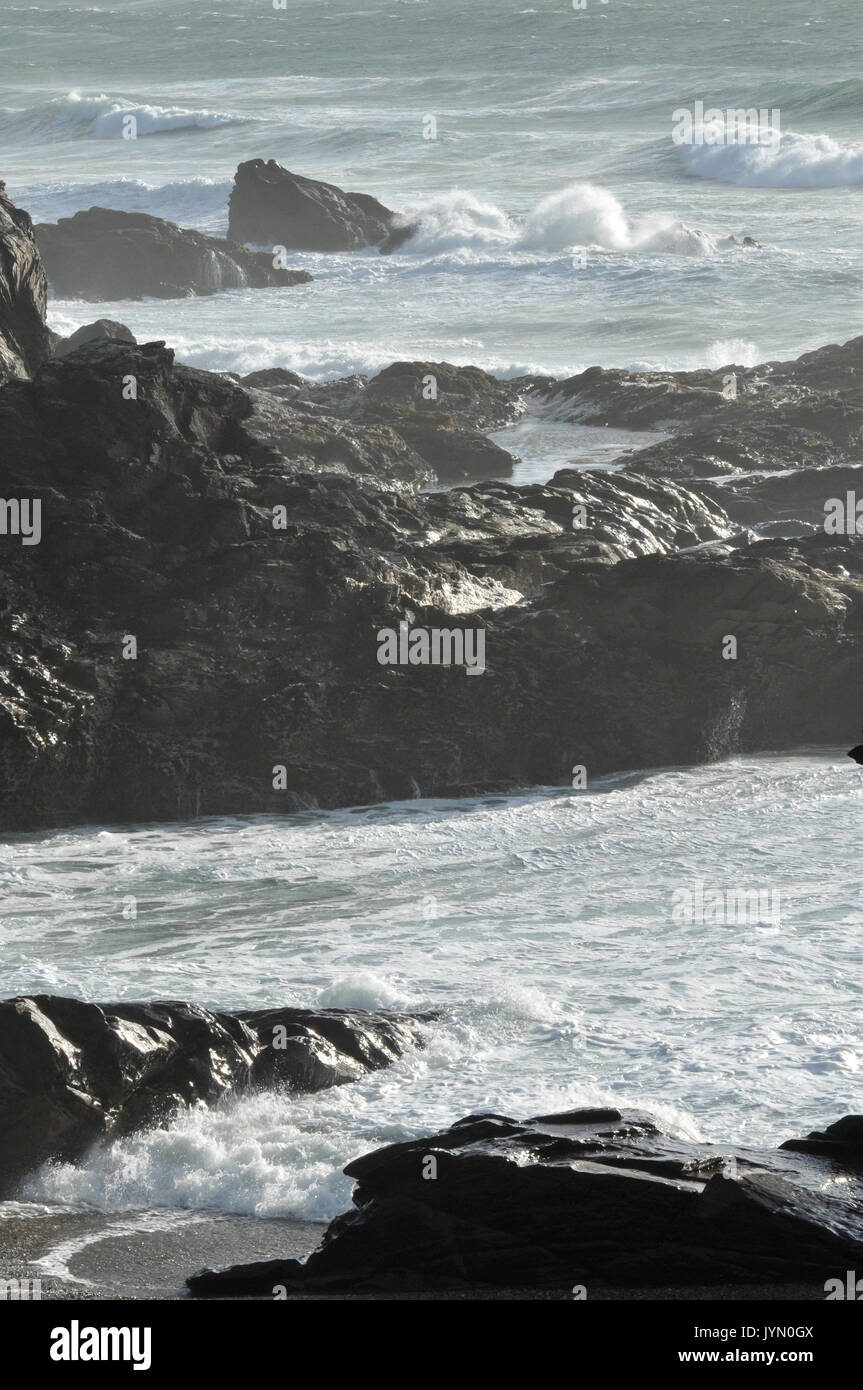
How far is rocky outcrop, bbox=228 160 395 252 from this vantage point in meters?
52.0

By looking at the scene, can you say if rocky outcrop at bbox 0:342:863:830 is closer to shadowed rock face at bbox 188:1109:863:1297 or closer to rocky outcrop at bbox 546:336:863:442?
shadowed rock face at bbox 188:1109:863:1297

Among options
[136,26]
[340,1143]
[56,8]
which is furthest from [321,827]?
[56,8]

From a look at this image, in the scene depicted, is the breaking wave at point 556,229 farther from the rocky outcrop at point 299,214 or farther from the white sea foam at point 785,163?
the white sea foam at point 785,163

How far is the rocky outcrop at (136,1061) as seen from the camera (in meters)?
8.64

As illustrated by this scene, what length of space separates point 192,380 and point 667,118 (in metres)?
53.2

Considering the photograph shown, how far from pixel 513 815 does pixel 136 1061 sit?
607 cm

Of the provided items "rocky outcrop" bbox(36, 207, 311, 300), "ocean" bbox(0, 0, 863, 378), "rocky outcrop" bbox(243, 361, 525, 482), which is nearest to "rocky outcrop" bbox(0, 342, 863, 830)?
"rocky outcrop" bbox(243, 361, 525, 482)

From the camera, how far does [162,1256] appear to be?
7742 mm

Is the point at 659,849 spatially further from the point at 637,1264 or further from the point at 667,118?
the point at 667,118

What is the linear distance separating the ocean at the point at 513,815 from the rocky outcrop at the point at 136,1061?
14cm

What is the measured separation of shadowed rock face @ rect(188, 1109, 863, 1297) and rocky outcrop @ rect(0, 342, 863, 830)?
7.42 meters

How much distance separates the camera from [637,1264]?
Result: 6895mm

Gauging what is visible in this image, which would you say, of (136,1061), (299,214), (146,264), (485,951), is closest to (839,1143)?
(136,1061)

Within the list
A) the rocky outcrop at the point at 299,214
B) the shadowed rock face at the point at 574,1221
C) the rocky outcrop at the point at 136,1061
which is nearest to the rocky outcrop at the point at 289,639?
the rocky outcrop at the point at 136,1061
